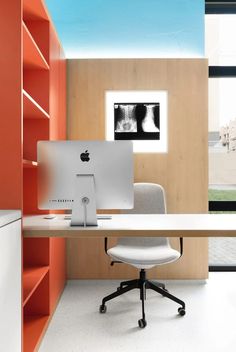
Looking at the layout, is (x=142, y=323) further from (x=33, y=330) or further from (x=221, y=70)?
(x=221, y=70)

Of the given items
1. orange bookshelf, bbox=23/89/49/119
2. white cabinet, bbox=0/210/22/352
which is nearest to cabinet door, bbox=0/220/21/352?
white cabinet, bbox=0/210/22/352

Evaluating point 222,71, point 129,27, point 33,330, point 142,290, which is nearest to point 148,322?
point 142,290

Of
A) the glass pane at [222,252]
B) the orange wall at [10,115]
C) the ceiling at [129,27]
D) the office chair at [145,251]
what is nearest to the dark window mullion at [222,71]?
the ceiling at [129,27]

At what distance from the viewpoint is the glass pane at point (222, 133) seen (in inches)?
152

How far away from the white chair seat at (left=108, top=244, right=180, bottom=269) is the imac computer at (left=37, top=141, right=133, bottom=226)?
0.83m

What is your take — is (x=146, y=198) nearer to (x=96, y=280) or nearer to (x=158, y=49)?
(x=96, y=280)

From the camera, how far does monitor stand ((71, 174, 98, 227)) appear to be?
197cm

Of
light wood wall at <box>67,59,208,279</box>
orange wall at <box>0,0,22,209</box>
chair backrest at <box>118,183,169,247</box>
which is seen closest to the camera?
orange wall at <box>0,0,22,209</box>

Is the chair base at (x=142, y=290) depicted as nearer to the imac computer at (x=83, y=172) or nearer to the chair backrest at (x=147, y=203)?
the chair backrest at (x=147, y=203)

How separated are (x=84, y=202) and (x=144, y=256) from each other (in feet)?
3.29

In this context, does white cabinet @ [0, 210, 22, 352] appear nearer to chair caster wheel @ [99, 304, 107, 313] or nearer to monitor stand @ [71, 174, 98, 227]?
monitor stand @ [71, 174, 98, 227]

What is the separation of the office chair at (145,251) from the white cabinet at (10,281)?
111 centimetres

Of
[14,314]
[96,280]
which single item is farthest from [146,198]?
[14,314]

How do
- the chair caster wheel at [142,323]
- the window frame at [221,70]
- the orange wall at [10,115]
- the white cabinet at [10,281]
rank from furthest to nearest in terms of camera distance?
the window frame at [221,70] → the chair caster wheel at [142,323] → the orange wall at [10,115] → the white cabinet at [10,281]
